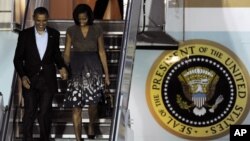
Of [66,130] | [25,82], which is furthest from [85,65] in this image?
[66,130]

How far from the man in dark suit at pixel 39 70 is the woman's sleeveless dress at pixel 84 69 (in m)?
0.25

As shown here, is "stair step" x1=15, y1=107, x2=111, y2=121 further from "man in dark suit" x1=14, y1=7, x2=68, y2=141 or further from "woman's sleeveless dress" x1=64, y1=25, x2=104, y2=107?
"man in dark suit" x1=14, y1=7, x2=68, y2=141

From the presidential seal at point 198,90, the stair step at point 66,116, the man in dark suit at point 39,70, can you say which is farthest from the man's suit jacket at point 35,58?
the presidential seal at point 198,90

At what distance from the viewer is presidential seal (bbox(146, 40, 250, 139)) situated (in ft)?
31.7

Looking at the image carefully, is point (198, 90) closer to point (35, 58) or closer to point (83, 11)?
point (83, 11)

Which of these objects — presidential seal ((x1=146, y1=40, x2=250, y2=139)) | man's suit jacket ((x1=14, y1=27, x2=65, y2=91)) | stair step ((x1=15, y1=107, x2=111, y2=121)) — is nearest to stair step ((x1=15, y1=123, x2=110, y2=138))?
stair step ((x1=15, y1=107, x2=111, y2=121))

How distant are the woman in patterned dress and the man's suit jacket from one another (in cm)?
28

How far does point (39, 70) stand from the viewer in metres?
7.47

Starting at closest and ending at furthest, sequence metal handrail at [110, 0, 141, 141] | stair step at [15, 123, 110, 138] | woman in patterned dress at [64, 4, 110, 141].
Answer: metal handrail at [110, 0, 141, 141], woman in patterned dress at [64, 4, 110, 141], stair step at [15, 123, 110, 138]

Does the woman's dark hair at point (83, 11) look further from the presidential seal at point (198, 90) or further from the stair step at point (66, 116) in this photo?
the presidential seal at point (198, 90)

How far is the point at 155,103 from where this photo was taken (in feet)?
31.7

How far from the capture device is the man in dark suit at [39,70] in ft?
24.5

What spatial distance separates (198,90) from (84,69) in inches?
93.6

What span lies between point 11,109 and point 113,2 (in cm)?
317
